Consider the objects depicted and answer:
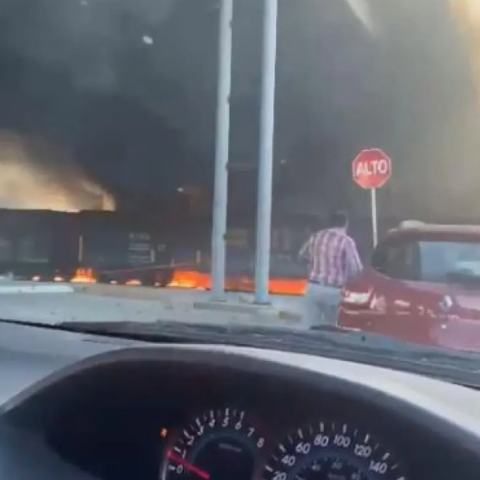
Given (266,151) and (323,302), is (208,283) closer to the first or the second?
(323,302)

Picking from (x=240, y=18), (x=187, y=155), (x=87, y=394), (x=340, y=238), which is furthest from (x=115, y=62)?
(x=87, y=394)

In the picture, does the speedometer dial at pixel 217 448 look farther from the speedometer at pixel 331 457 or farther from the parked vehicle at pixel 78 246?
the parked vehicle at pixel 78 246

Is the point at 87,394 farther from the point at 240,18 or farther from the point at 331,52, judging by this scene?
the point at 331,52

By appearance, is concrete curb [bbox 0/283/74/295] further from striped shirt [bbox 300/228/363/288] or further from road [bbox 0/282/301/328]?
striped shirt [bbox 300/228/363/288]

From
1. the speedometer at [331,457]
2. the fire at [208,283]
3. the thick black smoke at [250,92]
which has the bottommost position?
the speedometer at [331,457]

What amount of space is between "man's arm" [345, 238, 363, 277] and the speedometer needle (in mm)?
2929

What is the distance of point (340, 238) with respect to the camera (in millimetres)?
4809

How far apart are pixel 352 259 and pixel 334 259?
11 cm

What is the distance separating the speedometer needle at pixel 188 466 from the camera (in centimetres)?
146

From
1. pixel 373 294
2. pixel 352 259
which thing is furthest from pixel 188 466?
pixel 352 259

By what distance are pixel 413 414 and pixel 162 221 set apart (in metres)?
10.3

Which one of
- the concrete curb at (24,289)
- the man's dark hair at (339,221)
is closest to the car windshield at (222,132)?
the man's dark hair at (339,221)

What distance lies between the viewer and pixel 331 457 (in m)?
1.29

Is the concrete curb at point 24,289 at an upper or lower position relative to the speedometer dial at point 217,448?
upper
